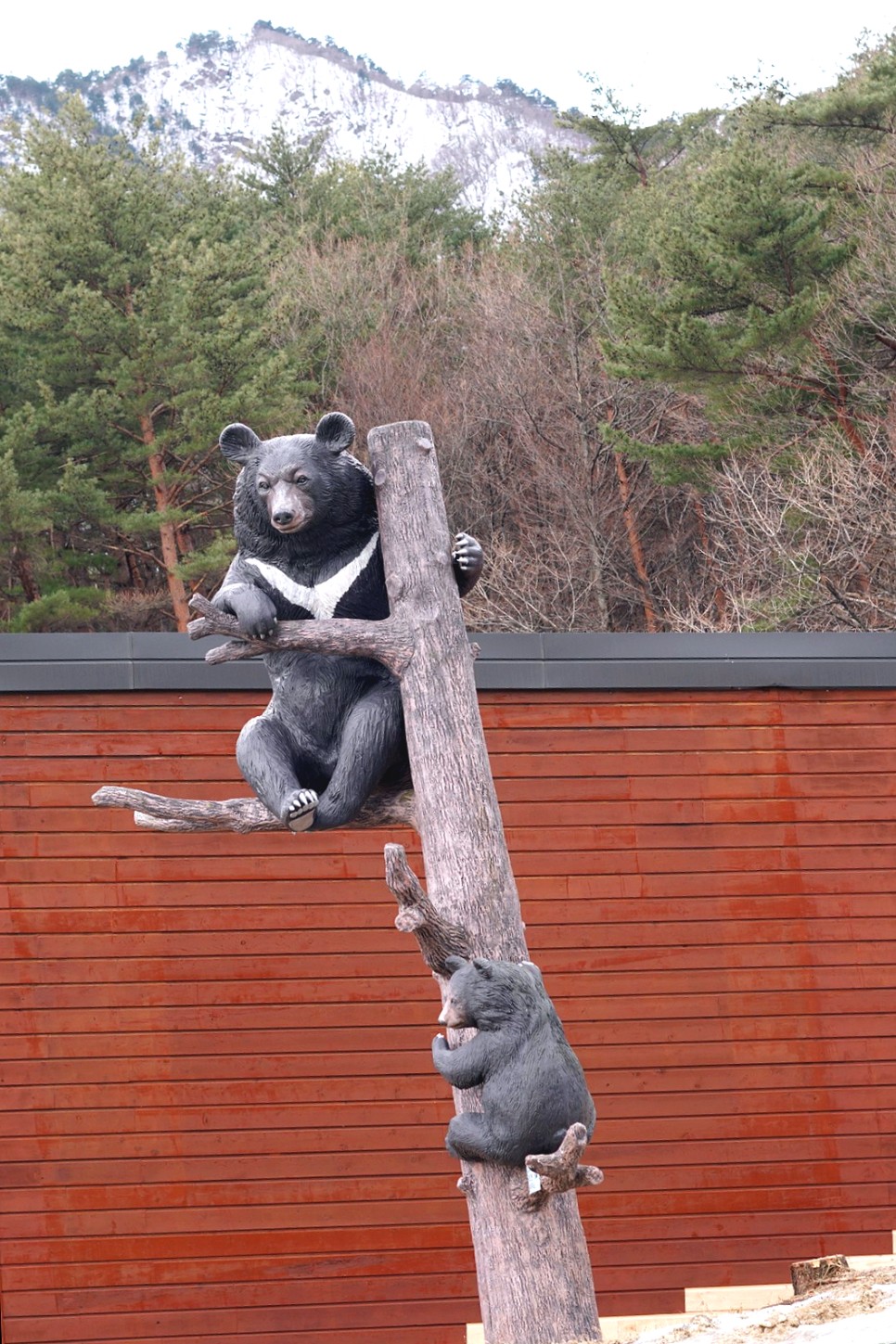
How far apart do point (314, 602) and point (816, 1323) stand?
1.63m

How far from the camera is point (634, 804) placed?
230 inches

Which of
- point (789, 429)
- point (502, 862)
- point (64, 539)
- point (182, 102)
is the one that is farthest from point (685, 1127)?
point (182, 102)

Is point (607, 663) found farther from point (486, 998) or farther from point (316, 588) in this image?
→ point (486, 998)

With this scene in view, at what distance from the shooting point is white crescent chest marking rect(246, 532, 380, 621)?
9.97 ft

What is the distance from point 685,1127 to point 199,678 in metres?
2.48

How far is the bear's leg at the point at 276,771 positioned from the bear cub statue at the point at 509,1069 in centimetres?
49

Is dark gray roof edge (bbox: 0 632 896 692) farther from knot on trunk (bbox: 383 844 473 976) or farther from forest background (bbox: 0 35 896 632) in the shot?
forest background (bbox: 0 35 896 632)

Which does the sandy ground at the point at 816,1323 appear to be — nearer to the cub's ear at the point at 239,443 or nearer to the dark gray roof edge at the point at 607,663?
the cub's ear at the point at 239,443

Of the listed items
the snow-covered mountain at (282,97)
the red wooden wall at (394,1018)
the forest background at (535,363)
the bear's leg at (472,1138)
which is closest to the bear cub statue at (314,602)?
the bear's leg at (472,1138)

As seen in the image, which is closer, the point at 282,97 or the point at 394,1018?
the point at 394,1018

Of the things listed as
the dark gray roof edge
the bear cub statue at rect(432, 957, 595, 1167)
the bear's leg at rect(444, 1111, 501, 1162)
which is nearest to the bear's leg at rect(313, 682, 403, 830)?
the bear cub statue at rect(432, 957, 595, 1167)

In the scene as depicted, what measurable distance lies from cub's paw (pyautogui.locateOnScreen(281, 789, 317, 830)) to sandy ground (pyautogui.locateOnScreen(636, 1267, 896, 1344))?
1.15m

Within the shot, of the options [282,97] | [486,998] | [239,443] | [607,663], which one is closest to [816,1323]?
[486,998]

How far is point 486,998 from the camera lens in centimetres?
255
